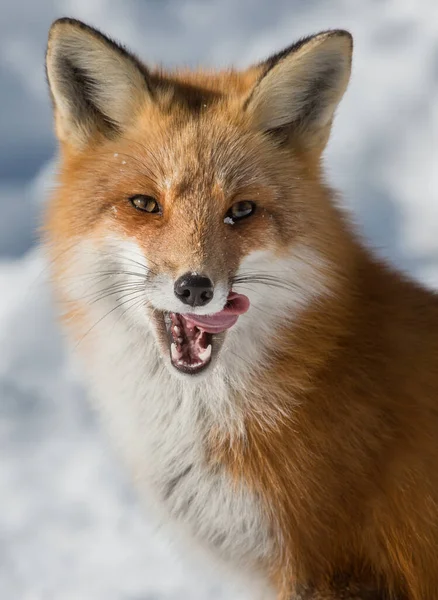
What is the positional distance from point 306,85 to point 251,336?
1.16 metres

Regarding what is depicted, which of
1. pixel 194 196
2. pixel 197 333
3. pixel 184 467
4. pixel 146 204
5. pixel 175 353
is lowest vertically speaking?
pixel 184 467

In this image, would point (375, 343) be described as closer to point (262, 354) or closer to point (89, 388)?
point (262, 354)

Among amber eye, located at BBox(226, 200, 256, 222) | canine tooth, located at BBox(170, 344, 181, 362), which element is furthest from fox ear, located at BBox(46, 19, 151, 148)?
canine tooth, located at BBox(170, 344, 181, 362)

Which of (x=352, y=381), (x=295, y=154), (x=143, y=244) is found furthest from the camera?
(x=295, y=154)

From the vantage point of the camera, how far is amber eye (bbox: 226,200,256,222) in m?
3.35

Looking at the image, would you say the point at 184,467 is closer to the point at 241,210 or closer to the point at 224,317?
the point at 224,317

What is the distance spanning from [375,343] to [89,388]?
138cm

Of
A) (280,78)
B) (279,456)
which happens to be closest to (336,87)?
(280,78)

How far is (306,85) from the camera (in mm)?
3609

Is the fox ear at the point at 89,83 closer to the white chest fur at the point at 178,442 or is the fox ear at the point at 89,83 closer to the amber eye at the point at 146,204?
the amber eye at the point at 146,204

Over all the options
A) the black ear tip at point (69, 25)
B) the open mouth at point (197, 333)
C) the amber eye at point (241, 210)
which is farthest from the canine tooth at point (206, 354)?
the black ear tip at point (69, 25)

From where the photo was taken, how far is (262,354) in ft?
11.3

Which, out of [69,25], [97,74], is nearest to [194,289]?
[97,74]

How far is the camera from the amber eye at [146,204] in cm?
334
